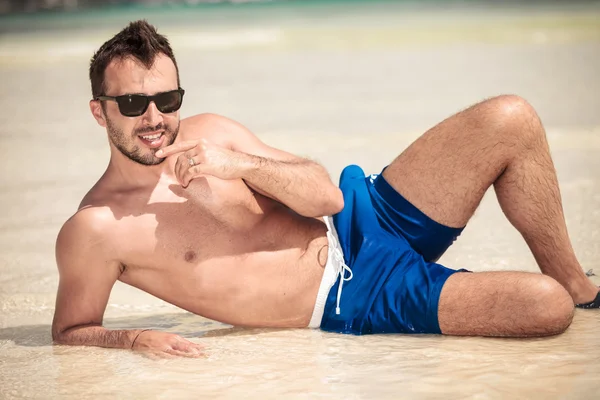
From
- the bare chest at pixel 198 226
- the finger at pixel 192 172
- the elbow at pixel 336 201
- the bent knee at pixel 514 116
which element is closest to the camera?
the finger at pixel 192 172

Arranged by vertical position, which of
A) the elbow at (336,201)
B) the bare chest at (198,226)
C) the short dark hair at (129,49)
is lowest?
the bare chest at (198,226)

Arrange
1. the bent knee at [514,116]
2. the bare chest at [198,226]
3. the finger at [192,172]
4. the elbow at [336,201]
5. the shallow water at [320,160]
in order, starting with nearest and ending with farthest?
the shallow water at [320,160] < the finger at [192,172] < the bare chest at [198,226] < the bent knee at [514,116] < the elbow at [336,201]

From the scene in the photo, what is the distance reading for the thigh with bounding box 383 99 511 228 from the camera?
12.5ft

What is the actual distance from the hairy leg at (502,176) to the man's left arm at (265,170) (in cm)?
41

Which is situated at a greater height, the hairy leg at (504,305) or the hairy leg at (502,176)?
the hairy leg at (502,176)

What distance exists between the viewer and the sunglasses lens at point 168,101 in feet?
12.1

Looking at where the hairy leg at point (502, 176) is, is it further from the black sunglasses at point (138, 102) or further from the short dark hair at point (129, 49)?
the short dark hair at point (129, 49)

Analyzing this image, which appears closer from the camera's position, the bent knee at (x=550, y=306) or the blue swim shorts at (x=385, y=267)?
the bent knee at (x=550, y=306)

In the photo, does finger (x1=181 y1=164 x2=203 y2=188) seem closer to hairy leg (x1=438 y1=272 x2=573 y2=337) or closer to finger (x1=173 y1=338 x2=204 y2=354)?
finger (x1=173 y1=338 x2=204 y2=354)

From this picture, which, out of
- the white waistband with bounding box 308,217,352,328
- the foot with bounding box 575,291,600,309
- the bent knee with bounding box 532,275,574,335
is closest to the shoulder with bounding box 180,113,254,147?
the white waistband with bounding box 308,217,352,328

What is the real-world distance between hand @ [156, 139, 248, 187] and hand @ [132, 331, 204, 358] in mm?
640

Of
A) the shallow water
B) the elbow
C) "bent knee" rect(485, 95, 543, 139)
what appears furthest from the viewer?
the elbow

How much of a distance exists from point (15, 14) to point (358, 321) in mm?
28709

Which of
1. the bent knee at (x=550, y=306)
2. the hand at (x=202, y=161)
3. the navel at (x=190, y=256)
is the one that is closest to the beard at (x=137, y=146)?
the hand at (x=202, y=161)
